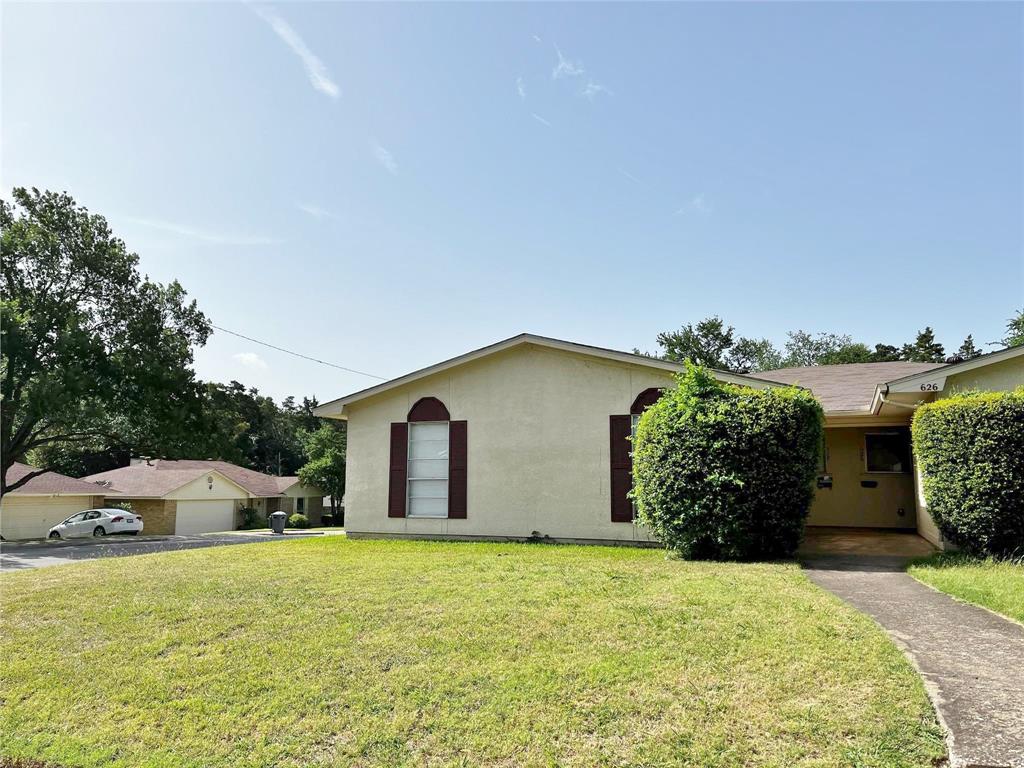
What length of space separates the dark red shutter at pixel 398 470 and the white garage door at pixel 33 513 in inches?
1081

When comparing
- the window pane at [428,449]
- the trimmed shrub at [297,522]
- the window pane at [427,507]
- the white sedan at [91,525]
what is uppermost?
the window pane at [428,449]

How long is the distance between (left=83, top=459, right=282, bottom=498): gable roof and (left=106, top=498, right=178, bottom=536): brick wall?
0.54 metres

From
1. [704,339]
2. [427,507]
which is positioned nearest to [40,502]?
[427,507]

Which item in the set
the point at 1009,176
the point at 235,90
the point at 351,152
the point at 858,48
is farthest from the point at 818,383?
the point at 235,90

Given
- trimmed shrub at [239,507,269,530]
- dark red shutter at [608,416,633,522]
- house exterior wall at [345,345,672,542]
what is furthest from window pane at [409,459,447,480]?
trimmed shrub at [239,507,269,530]

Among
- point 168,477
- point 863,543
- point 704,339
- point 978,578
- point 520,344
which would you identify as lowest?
point 863,543

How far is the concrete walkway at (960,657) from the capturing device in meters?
2.96

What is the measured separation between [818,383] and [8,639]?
15.2 metres

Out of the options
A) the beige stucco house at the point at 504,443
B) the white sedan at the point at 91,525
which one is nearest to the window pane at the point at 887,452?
the beige stucco house at the point at 504,443

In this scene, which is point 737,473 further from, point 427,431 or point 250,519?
point 250,519

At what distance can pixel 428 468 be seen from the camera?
1272 centimetres

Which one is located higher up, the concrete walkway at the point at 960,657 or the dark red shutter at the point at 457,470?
the dark red shutter at the point at 457,470

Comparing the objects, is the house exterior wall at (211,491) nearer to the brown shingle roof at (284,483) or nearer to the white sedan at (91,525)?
the brown shingle roof at (284,483)

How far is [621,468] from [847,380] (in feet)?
23.6
